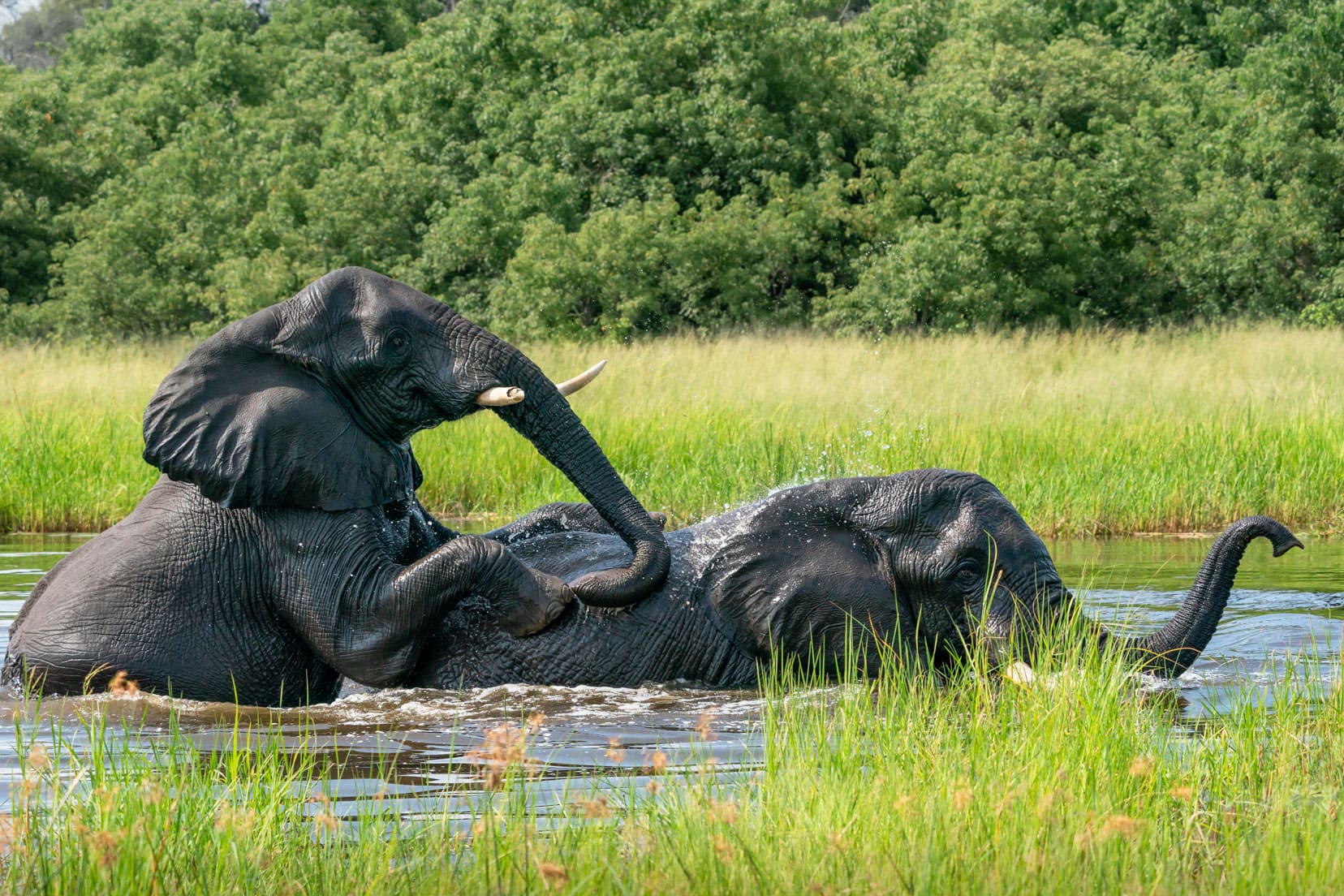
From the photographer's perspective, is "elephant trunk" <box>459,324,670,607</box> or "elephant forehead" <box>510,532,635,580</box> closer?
"elephant trunk" <box>459,324,670,607</box>

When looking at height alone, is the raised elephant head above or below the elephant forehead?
above

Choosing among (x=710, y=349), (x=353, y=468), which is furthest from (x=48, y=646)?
(x=710, y=349)

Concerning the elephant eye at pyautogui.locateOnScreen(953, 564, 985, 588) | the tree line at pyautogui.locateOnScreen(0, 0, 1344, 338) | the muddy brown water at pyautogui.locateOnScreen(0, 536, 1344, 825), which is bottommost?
the tree line at pyautogui.locateOnScreen(0, 0, 1344, 338)

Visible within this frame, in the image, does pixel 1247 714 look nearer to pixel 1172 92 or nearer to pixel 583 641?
pixel 583 641

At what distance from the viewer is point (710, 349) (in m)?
20.4

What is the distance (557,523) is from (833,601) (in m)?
1.24

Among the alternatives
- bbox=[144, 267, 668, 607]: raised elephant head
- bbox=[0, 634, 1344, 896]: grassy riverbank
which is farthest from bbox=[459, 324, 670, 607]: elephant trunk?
bbox=[0, 634, 1344, 896]: grassy riverbank

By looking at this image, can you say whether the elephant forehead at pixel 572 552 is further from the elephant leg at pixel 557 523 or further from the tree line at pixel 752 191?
the tree line at pixel 752 191

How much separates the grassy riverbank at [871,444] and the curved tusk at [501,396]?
5654 millimetres

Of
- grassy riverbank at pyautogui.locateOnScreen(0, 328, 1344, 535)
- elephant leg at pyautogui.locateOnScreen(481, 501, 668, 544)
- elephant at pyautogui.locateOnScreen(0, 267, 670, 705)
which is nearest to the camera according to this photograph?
elephant at pyautogui.locateOnScreen(0, 267, 670, 705)

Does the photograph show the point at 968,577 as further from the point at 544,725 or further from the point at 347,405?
the point at 347,405

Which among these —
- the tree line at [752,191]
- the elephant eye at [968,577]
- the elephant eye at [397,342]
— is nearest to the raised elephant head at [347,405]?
the elephant eye at [397,342]

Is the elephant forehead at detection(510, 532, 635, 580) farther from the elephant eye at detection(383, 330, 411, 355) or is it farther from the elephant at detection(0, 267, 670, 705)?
the elephant eye at detection(383, 330, 411, 355)

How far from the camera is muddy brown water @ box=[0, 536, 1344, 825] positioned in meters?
4.59
